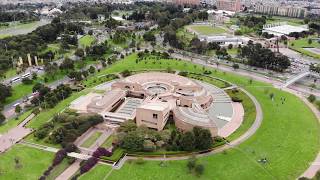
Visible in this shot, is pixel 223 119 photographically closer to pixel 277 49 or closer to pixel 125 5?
pixel 277 49

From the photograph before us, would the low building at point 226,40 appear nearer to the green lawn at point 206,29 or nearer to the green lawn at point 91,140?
the green lawn at point 206,29

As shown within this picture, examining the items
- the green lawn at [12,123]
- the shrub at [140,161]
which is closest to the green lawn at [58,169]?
the shrub at [140,161]

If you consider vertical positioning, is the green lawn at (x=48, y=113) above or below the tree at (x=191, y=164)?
above

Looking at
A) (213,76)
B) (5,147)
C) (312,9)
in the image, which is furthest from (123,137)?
(312,9)

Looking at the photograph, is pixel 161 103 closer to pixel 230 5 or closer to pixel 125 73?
pixel 125 73

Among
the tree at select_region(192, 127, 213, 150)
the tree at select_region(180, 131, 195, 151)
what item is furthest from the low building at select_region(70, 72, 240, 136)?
the tree at select_region(180, 131, 195, 151)
